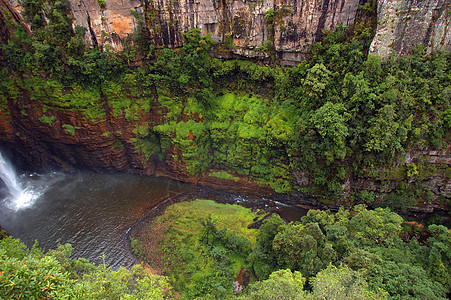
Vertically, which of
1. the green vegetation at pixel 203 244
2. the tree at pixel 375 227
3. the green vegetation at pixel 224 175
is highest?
the tree at pixel 375 227

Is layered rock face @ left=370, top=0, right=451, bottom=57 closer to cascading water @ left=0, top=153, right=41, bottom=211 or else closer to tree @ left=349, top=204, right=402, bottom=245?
tree @ left=349, top=204, right=402, bottom=245

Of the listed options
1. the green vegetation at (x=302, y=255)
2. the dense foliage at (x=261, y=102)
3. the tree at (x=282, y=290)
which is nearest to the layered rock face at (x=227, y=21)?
the dense foliage at (x=261, y=102)

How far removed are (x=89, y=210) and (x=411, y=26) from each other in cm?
2567

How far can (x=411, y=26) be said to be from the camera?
56.0 feet

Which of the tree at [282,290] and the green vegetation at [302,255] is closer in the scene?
the tree at [282,290]

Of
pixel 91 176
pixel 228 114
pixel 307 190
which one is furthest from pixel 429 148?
pixel 91 176

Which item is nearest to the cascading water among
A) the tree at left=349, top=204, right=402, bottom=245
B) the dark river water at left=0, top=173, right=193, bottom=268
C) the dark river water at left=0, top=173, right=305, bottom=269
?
the dark river water at left=0, top=173, right=305, bottom=269

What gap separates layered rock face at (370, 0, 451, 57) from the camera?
16469 millimetres

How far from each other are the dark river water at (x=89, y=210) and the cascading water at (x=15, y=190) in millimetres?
235

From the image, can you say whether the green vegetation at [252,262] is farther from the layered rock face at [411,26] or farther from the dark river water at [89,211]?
the layered rock face at [411,26]

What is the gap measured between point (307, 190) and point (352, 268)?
8266 millimetres

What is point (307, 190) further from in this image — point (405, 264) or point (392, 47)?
point (392, 47)

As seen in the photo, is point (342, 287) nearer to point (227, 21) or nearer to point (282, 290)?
point (282, 290)

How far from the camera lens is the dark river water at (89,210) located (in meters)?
18.6
